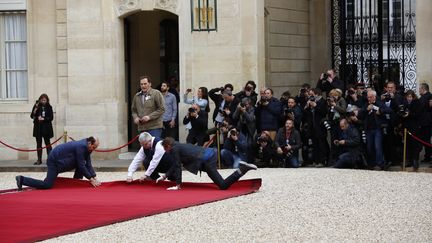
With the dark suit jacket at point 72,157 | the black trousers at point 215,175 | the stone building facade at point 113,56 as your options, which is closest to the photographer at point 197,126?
the stone building facade at point 113,56

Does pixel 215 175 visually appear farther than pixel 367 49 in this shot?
No

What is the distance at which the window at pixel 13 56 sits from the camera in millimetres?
28641

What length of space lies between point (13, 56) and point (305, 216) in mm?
13427

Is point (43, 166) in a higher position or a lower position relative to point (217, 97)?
lower

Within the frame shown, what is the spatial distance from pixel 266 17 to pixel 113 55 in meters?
3.78

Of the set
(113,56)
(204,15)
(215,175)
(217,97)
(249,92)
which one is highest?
(204,15)

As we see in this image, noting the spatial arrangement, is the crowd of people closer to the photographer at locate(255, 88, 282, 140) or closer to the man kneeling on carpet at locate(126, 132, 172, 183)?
the photographer at locate(255, 88, 282, 140)

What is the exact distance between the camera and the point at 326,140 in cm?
2462

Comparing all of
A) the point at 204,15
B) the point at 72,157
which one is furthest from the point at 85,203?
the point at 204,15

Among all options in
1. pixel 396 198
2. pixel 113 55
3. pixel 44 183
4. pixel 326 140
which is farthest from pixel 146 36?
pixel 396 198

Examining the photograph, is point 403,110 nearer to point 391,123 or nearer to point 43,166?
point 391,123

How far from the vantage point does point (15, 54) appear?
28.8m

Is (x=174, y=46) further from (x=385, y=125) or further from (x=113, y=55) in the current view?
(x=385, y=125)

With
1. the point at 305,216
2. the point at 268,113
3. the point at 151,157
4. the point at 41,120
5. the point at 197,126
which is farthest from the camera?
the point at 41,120
